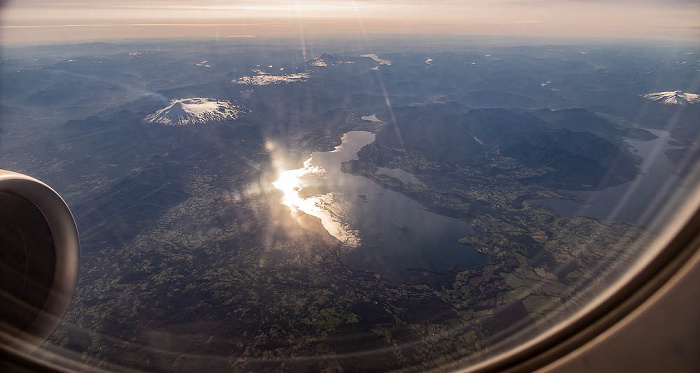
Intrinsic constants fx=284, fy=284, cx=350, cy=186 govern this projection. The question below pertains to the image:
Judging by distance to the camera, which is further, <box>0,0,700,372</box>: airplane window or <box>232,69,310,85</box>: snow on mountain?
<box>232,69,310,85</box>: snow on mountain

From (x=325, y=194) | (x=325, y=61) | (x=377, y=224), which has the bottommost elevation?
(x=377, y=224)

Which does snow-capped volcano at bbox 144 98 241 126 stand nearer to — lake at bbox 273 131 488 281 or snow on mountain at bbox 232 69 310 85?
snow on mountain at bbox 232 69 310 85

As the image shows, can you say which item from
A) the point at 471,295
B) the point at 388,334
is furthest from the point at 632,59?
the point at 388,334

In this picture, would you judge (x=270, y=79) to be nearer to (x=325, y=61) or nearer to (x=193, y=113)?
(x=325, y=61)

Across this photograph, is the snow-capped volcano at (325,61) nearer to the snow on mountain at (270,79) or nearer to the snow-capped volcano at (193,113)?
the snow on mountain at (270,79)

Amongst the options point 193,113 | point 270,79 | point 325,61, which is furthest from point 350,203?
point 325,61

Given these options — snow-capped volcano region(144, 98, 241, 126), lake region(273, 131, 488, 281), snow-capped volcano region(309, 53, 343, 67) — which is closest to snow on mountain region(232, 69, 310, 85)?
snow-capped volcano region(309, 53, 343, 67)
